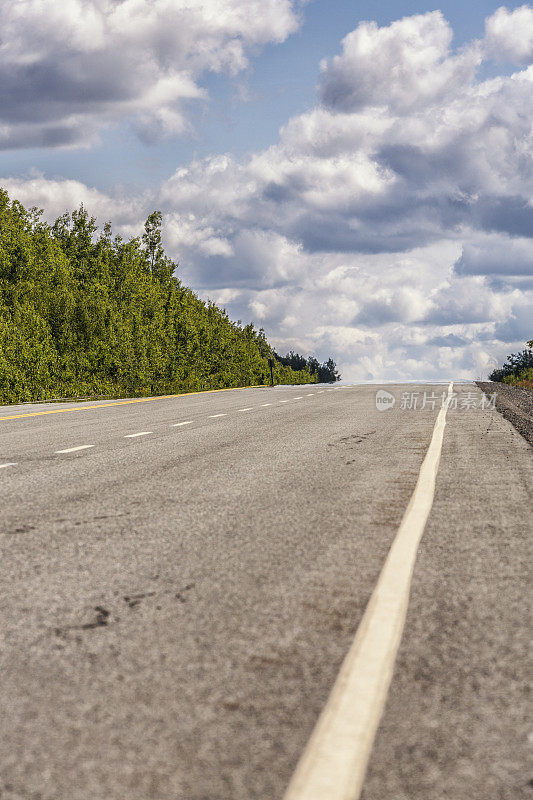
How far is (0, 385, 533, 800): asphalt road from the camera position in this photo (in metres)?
2.36

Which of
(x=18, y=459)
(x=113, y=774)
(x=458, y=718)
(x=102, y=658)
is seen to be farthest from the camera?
(x=18, y=459)

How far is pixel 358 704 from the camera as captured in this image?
2.74 m

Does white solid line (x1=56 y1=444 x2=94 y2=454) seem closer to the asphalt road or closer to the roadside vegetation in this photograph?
the asphalt road

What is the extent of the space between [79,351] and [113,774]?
35874mm

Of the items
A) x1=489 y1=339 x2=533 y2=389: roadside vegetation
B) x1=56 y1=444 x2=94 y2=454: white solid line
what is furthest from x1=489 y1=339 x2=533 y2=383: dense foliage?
x1=56 y1=444 x2=94 y2=454: white solid line

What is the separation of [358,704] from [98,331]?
3686 centimetres

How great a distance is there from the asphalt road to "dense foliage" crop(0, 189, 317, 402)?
22435 mm

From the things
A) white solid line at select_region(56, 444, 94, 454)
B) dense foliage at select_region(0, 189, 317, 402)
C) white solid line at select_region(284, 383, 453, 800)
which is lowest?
white solid line at select_region(284, 383, 453, 800)

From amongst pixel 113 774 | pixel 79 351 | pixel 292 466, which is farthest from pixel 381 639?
pixel 79 351

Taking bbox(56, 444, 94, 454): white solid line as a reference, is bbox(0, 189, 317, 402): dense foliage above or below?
above

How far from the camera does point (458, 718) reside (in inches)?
104

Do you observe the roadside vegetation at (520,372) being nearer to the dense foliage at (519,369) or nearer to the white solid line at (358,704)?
the dense foliage at (519,369)

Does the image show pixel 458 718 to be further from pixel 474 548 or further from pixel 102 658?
pixel 474 548

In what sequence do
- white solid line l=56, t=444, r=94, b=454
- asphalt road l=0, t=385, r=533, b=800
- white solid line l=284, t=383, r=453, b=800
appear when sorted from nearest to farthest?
white solid line l=284, t=383, r=453, b=800 < asphalt road l=0, t=385, r=533, b=800 < white solid line l=56, t=444, r=94, b=454
